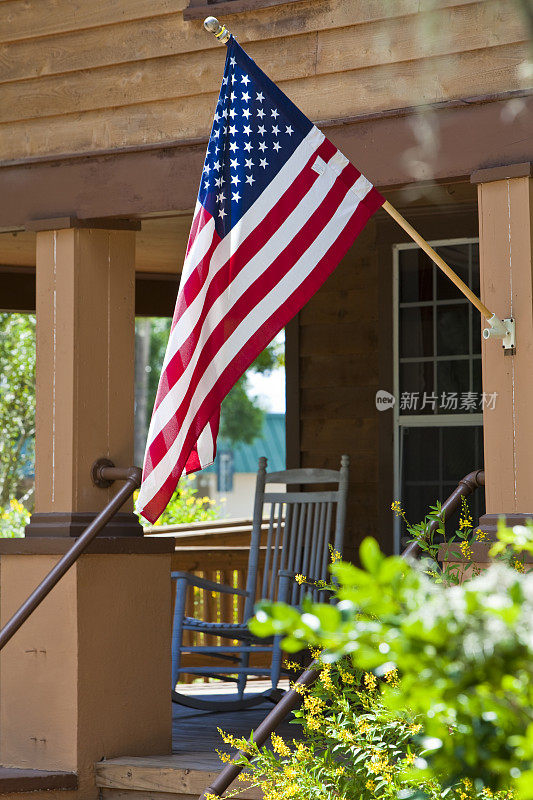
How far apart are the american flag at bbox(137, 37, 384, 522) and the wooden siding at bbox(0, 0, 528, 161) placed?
0.68m

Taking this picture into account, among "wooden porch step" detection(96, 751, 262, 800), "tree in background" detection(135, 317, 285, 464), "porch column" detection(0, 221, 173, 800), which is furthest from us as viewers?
"tree in background" detection(135, 317, 285, 464)

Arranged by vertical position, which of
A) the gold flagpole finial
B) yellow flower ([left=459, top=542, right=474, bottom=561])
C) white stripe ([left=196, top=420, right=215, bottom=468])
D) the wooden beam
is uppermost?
the gold flagpole finial

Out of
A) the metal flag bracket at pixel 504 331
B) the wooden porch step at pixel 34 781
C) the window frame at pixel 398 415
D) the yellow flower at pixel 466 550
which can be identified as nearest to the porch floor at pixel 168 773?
the wooden porch step at pixel 34 781

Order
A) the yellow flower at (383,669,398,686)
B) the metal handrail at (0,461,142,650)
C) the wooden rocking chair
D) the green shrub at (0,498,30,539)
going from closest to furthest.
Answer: the yellow flower at (383,669,398,686) → the metal handrail at (0,461,142,650) → the wooden rocking chair → the green shrub at (0,498,30,539)

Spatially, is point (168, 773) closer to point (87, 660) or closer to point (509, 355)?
point (87, 660)

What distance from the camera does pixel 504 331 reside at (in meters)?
3.77

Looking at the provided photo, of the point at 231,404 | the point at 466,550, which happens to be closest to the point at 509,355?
the point at 466,550

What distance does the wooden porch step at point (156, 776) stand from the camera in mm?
4109

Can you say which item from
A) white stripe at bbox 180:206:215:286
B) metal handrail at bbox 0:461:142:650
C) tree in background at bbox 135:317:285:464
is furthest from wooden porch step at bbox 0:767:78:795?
tree in background at bbox 135:317:285:464

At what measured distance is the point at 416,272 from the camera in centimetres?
591

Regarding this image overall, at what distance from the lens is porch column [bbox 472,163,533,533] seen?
3.74 metres

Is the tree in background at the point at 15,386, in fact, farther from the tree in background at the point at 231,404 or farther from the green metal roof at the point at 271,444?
the green metal roof at the point at 271,444

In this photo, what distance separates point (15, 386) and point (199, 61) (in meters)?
11.6

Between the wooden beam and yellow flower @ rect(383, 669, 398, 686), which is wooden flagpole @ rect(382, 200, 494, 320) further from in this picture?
yellow flower @ rect(383, 669, 398, 686)
